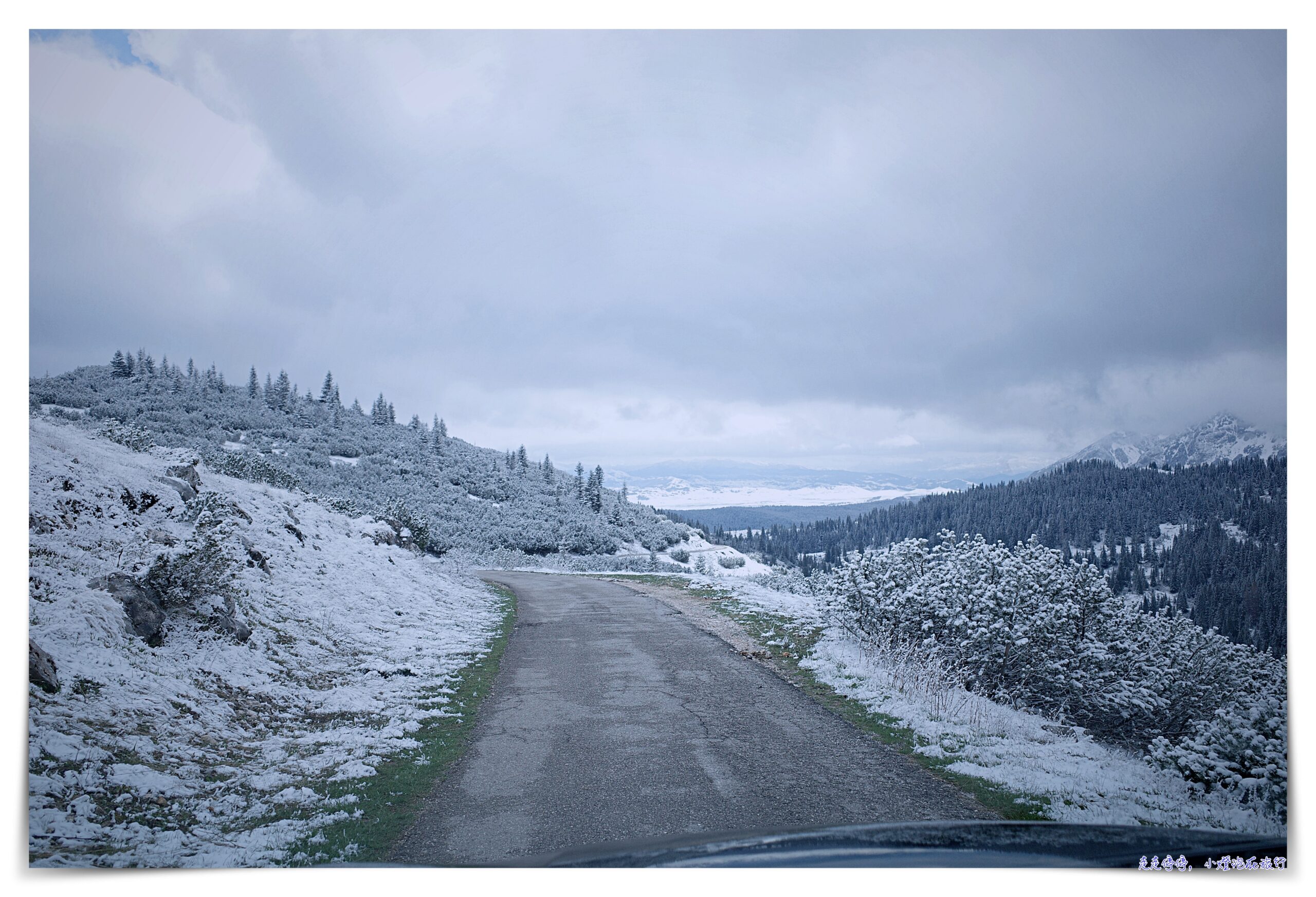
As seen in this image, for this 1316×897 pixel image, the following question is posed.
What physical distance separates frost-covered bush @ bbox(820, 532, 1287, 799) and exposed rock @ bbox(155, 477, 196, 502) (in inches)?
622

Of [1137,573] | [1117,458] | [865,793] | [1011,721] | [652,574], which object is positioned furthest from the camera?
[652,574]

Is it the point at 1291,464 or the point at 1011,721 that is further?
the point at 1011,721

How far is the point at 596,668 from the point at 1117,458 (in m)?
11.8

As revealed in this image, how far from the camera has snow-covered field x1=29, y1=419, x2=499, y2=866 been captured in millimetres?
4914

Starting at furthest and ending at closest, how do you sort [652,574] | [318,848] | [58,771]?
[652,574] < [58,771] < [318,848]

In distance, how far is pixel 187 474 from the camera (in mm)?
15375

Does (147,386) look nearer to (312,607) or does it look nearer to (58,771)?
(312,607)

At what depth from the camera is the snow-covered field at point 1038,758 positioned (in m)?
5.38

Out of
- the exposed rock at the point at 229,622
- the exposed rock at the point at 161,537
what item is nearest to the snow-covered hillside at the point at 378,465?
the exposed rock at the point at 161,537

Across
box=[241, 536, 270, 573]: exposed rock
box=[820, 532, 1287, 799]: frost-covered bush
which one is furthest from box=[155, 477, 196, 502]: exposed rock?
box=[820, 532, 1287, 799]: frost-covered bush

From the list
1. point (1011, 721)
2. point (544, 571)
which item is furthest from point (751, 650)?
point (544, 571)

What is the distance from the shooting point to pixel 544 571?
35719mm

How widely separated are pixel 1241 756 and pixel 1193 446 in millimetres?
5592

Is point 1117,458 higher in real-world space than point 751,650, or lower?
higher
